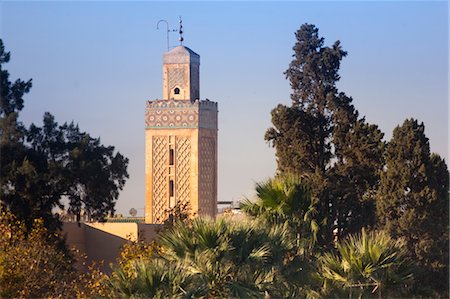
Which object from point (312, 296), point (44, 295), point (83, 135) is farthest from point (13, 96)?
point (312, 296)

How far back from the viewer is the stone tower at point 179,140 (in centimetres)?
4194

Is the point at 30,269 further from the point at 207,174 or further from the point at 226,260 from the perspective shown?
the point at 207,174

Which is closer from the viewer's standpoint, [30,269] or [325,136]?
[30,269]

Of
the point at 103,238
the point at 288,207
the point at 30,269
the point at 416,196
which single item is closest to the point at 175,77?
the point at 103,238

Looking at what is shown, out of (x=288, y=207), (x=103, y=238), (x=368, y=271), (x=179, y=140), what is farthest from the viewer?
(x=179, y=140)

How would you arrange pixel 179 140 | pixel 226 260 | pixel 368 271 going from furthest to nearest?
1. pixel 179 140
2. pixel 368 271
3. pixel 226 260

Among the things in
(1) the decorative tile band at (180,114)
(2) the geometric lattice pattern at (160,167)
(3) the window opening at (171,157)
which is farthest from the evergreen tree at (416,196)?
(3) the window opening at (171,157)

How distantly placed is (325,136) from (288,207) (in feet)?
25.3

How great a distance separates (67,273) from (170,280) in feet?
24.0

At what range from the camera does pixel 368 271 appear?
13.1 m

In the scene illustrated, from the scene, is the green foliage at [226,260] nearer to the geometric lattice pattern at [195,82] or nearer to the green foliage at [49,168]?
the green foliage at [49,168]

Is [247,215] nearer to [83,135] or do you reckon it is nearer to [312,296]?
[312,296]

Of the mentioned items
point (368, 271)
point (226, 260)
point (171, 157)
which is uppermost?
point (171, 157)

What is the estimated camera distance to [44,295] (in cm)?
1684
